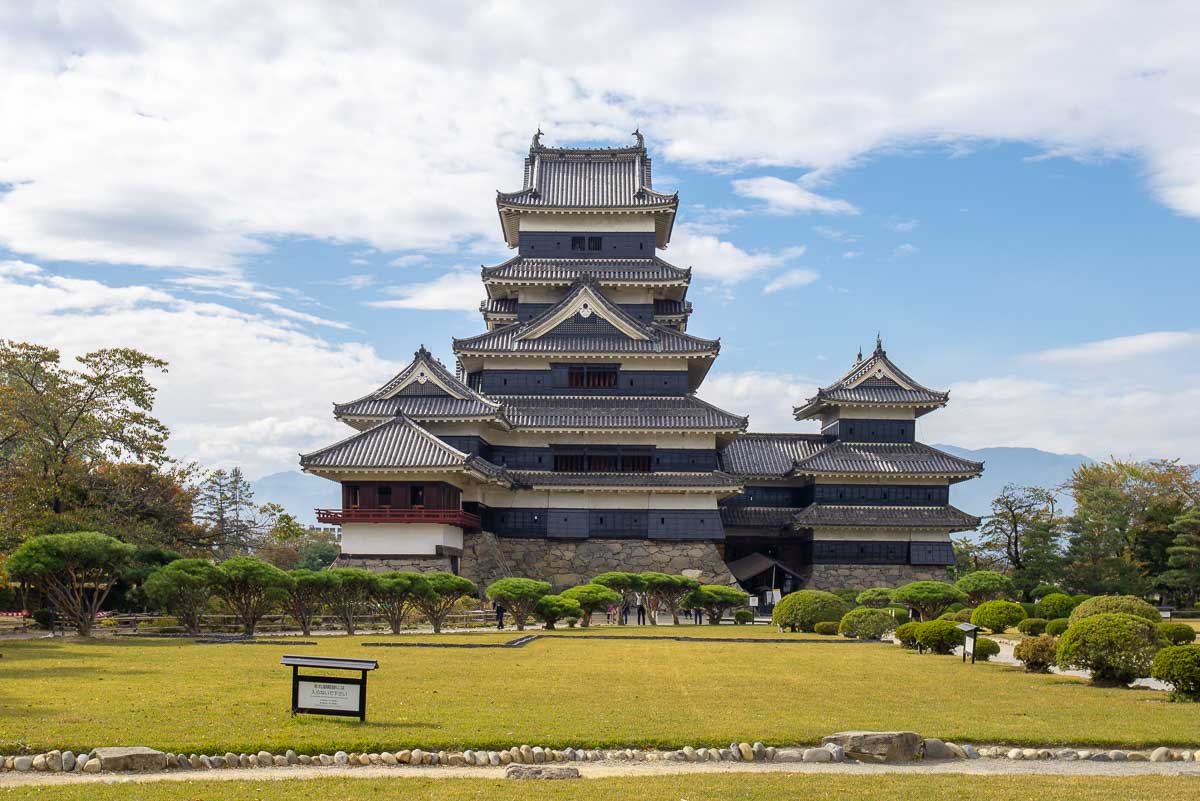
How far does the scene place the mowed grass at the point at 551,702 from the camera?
16.2m

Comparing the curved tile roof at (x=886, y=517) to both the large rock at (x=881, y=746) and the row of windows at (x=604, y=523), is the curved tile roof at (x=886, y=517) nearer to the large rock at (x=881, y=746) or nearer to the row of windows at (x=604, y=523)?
the row of windows at (x=604, y=523)

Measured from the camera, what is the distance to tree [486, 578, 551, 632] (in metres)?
41.6

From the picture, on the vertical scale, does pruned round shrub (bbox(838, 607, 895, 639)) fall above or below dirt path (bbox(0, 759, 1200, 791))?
above

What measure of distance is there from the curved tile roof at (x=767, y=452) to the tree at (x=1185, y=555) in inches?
768

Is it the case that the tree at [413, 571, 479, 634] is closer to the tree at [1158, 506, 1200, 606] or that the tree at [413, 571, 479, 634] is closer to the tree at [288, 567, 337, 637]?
the tree at [288, 567, 337, 637]

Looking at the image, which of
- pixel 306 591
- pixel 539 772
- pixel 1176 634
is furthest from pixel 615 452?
pixel 539 772

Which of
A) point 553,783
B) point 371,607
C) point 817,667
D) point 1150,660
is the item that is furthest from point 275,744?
point 371,607

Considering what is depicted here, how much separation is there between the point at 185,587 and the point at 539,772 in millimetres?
25060

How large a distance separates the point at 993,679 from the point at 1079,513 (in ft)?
147

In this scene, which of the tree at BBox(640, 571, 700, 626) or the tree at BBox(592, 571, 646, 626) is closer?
the tree at BBox(592, 571, 646, 626)

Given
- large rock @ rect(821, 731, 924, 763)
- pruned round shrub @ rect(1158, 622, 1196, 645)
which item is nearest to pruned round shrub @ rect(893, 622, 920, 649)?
pruned round shrub @ rect(1158, 622, 1196, 645)

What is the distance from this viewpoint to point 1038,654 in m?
27.4

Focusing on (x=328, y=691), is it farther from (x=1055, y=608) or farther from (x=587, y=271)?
(x=587, y=271)

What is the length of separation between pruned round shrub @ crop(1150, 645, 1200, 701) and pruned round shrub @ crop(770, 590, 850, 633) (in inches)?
785
